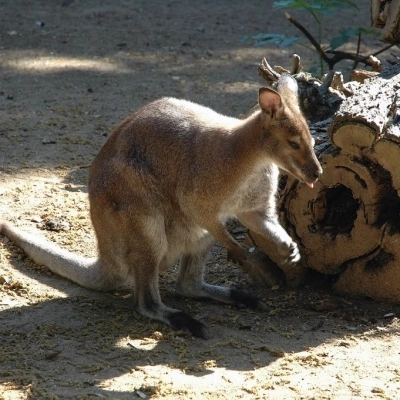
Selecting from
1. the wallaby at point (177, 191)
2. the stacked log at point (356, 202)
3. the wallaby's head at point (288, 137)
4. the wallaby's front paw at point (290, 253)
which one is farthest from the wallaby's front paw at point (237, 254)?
the wallaby's head at point (288, 137)

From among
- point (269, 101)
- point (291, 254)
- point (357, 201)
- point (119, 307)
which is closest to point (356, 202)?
point (357, 201)

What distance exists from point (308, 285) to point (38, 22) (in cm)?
636

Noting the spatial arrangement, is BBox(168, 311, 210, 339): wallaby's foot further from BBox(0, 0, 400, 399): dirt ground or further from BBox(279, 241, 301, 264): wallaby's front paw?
BBox(279, 241, 301, 264): wallaby's front paw

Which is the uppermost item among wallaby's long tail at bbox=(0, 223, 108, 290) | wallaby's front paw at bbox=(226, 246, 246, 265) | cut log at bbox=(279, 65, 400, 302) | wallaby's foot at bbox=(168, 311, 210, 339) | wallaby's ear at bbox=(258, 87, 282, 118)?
wallaby's ear at bbox=(258, 87, 282, 118)

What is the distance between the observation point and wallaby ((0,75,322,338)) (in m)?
4.34

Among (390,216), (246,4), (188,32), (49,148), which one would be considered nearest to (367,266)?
(390,216)

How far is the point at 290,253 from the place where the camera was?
→ 14.7ft

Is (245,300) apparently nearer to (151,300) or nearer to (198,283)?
(198,283)

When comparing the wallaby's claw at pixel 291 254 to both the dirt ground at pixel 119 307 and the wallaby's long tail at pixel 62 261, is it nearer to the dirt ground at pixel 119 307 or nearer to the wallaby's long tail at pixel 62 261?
the dirt ground at pixel 119 307

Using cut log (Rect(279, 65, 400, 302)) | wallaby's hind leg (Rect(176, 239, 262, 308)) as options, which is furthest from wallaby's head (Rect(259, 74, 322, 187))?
wallaby's hind leg (Rect(176, 239, 262, 308))

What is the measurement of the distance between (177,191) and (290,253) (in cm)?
70

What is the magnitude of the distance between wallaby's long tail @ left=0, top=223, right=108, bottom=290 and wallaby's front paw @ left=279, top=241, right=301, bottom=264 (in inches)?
41.4

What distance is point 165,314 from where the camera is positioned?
445 centimetres

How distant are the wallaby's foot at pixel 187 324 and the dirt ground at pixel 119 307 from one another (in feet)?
0.15
